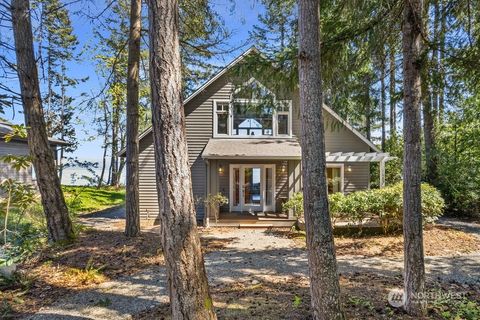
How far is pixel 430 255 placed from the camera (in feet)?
23.5

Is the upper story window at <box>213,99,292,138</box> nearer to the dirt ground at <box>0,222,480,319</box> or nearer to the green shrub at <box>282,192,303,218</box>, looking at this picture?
the green shrub at <box>282,192,303,218</box>

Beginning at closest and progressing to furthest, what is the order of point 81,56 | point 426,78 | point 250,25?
point 426,78, point 250,25, point 81,56

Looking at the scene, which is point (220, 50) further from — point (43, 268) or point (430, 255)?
point (430, 255)

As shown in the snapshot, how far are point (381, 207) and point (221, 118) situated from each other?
705 centimetres

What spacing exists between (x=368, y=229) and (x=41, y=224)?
9.56 m

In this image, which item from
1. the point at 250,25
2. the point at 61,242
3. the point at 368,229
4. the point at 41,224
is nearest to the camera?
the point at 250,25

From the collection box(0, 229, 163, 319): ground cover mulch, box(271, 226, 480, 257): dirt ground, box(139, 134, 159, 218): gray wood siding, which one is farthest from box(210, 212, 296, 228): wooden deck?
box(0, 229, 163, 319): ground cover mulch

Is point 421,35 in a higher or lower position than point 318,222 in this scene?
higher

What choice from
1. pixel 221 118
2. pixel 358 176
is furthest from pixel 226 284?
pixel 358 176

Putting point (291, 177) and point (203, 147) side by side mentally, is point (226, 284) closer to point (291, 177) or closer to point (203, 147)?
point (291, 177)

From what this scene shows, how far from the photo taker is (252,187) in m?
12.9

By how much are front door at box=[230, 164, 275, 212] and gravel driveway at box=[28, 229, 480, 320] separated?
3743 millimetres

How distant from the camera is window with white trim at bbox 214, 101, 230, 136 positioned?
41.0 ft

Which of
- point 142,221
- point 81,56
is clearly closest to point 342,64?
point 142,221
